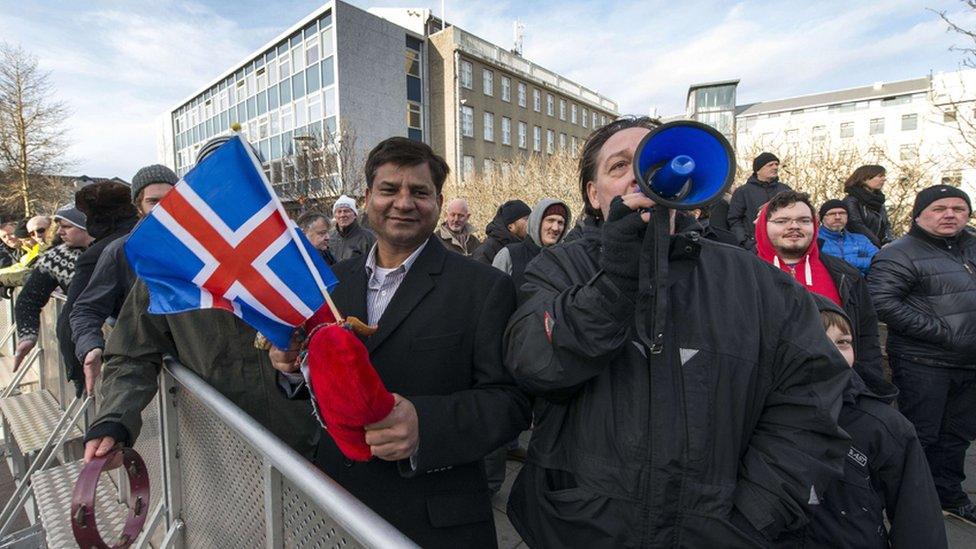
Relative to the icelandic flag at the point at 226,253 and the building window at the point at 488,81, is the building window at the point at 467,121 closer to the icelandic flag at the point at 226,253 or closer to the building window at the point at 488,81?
the building window at the point at 488,81

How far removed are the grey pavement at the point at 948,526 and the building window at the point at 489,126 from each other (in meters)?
29.3

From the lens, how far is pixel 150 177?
2521 millimetres

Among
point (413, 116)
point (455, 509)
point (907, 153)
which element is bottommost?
point (455, 509)

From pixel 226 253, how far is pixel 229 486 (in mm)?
970

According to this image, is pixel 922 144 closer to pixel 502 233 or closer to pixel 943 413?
pixel 943 413

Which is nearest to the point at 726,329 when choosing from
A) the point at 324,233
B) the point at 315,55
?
the point at 324,233

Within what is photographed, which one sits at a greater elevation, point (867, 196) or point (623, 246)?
point (867, 196)

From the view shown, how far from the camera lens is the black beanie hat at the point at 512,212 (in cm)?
519

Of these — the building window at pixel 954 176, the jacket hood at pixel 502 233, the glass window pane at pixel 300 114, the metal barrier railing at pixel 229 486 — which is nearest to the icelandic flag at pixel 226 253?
the metal barrier railing at pixel 229 486

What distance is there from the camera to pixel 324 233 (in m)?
5.29

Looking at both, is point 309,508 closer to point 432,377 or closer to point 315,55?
point 432,377

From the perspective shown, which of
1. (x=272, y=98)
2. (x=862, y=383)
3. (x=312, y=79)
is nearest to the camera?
(x=862, y=383)

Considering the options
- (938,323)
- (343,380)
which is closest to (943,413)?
(938,323)

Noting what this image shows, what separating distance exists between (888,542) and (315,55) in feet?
92.7
